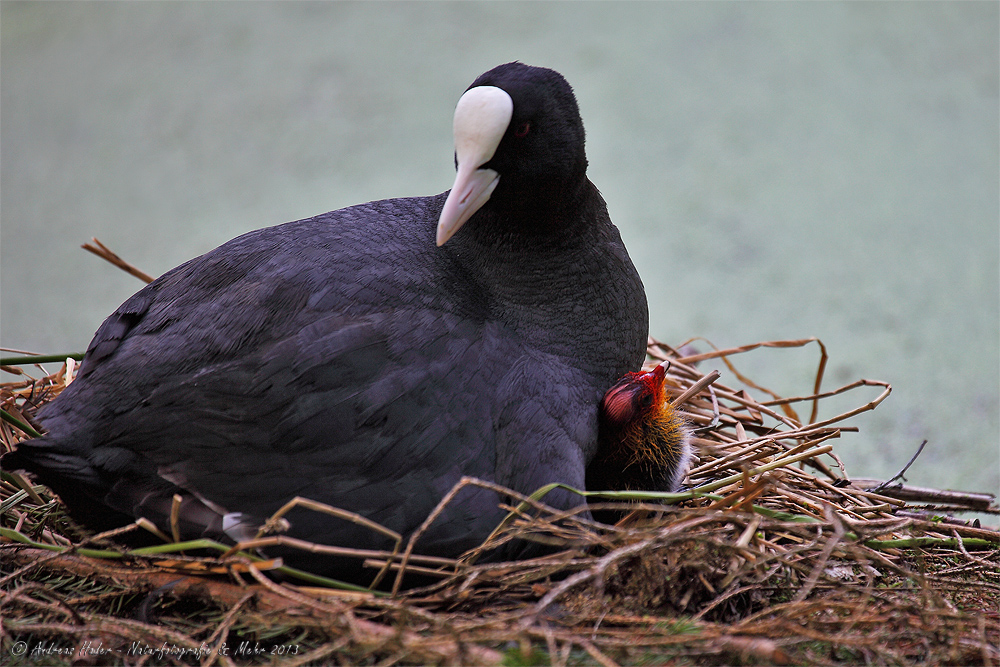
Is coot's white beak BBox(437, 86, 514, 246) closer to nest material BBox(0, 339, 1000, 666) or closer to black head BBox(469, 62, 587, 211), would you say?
black head BBox(469, 62, 587, 211)

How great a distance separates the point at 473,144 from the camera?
980mm

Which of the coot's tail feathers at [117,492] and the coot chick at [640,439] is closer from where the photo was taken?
the coot's tail feathers at [117,492]

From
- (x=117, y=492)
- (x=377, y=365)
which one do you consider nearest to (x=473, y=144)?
(x=377, y=365)

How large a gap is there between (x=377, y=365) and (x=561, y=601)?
31 centimetres

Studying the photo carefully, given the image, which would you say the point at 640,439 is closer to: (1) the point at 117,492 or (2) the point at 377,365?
(2) the point at 377,365

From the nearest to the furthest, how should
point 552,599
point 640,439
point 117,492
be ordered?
1. point 552,599
2. point 117,492
3. point 640,439

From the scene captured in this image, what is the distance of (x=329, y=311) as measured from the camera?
37.9 inches

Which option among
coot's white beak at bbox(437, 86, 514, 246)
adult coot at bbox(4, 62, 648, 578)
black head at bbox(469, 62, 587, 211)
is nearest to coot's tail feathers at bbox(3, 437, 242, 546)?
adult coot at bbox(4, 62, 648, 578)

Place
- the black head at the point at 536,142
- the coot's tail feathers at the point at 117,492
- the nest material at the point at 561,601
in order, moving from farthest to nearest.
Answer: the black head at the point at 536,142 → the coot's tail feathers at the point at 117,492 → the nest material at the point at 561,601

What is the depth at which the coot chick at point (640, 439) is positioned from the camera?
→ 3.47ft

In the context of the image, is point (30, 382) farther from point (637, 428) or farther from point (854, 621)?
point (854, 621)

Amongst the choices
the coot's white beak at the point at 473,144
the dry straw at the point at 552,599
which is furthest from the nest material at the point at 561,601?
the coot's white beak at the point at 473,144

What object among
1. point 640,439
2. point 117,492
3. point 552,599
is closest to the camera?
point 552,599

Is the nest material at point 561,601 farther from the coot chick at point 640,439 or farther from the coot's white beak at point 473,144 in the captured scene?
the coot's white beak at point 473,144
